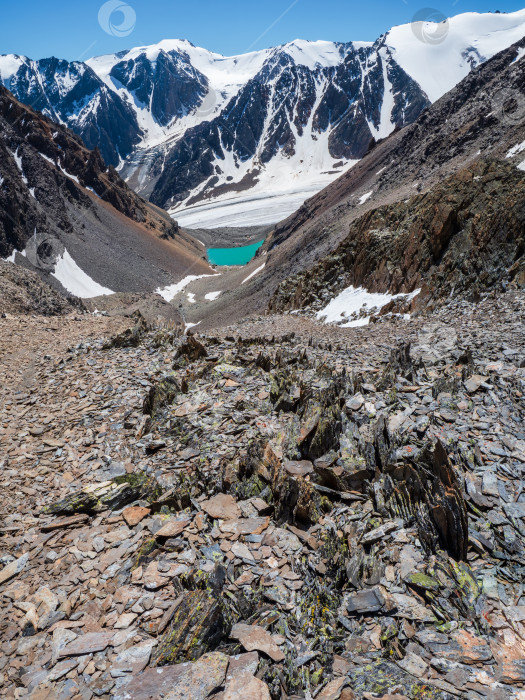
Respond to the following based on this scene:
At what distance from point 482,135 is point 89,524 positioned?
65141mm

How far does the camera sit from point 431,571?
518cm

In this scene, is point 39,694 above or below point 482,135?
below

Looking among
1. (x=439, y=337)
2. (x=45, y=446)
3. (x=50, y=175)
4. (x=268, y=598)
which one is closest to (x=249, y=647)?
(x=268, y=598)

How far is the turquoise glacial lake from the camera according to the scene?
124m

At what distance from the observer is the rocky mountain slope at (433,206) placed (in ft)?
77.6

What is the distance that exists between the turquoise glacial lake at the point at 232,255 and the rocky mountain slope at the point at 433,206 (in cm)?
2993

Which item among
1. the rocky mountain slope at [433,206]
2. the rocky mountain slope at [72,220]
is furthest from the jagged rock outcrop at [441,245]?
the rocky mountain slope at [72,220]

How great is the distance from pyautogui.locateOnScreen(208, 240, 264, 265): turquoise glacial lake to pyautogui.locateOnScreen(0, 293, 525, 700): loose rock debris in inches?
4425

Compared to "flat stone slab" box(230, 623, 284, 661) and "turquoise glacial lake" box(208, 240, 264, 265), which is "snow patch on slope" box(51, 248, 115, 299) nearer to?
"turquoise glacial lake" box(208, 240, 264, 265)

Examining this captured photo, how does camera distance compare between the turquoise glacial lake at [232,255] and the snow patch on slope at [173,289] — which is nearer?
the snow patch on slope at [173,289]

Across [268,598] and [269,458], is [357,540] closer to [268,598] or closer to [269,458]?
[268,598]

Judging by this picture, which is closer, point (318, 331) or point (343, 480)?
point (343, 480)

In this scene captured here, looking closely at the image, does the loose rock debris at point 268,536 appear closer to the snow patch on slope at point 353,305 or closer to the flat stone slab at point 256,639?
the flat stone slab at point 256,639

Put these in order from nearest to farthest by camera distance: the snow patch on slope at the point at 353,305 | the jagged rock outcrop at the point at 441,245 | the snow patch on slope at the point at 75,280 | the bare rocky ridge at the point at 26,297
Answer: the jagged rock outcrop at the point at 441,245 < the snow patch on slope at the point at 353,305 < the bare rocky ridge at the point at 26,297 < the snow patch on slope at the point at 75,280
